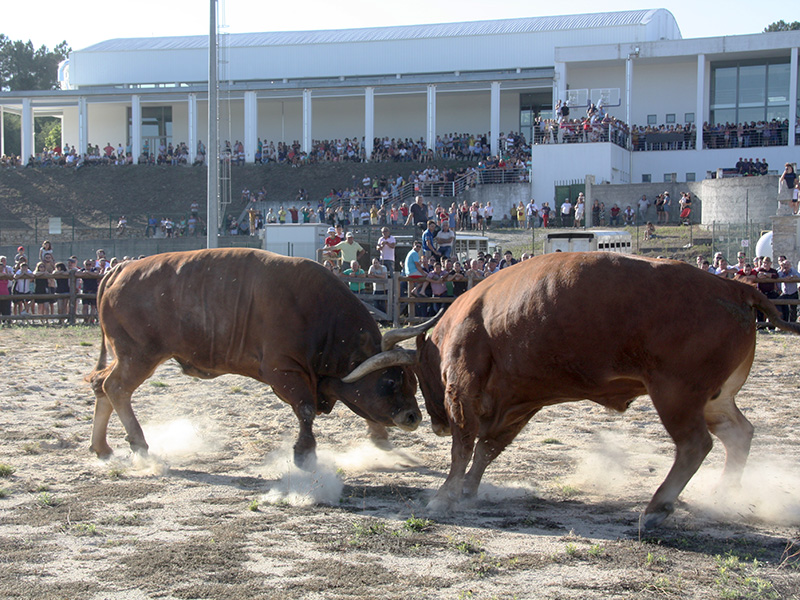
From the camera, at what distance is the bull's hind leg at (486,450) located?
19.7 feet

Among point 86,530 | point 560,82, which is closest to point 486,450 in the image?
point 86,530

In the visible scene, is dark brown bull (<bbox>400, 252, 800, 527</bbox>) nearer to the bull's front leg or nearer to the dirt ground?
the dirt ground

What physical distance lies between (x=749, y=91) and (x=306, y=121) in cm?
2429

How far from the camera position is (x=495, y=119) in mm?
48062

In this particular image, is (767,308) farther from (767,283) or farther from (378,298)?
(378,298)

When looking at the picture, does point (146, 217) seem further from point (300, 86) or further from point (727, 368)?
point (727, 368)

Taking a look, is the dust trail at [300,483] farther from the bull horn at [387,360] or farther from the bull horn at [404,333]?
the bull horn at [404,333]

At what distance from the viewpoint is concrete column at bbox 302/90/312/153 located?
50.0 metres

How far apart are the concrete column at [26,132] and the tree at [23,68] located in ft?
117

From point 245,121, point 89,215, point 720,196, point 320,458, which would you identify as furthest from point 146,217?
point 320,458

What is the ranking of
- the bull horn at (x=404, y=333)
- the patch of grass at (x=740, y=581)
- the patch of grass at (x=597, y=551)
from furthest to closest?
the bull horn at (x=404, y=333)
the patch of grass at (x=597, y=551)
the patch of grass at (x=740, y=581)

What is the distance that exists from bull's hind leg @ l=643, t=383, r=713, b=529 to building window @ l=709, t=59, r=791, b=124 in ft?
143

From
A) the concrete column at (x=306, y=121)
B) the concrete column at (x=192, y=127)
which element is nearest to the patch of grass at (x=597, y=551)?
the concrete column at (x=306, y=121)

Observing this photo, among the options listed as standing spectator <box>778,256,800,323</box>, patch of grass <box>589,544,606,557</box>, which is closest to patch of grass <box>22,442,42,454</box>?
patch of grass <box>589,544,606,557</box>
